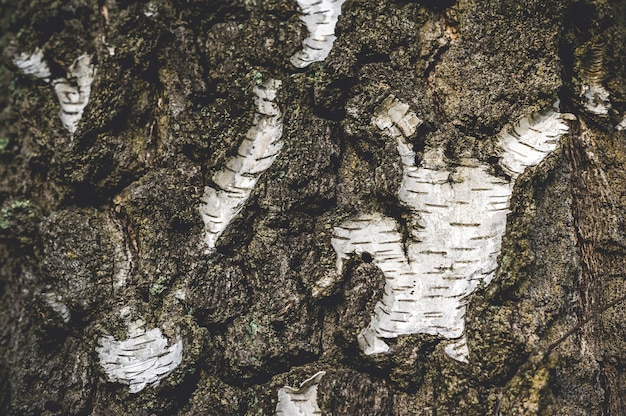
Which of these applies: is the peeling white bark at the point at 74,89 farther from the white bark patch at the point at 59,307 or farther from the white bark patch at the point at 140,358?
the white bark patch at the point at 140,358

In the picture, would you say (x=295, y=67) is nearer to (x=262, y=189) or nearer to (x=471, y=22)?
(x=262, y=189)

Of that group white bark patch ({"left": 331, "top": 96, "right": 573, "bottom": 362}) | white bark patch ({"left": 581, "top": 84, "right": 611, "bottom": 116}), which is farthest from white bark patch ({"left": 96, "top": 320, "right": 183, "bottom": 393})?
white bark patch ({"left": 581, "top": 84, "right": 611, "bottom": 116})

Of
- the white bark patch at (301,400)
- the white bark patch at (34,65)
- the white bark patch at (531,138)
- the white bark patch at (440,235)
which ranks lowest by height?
the white bark patch at (301,400)

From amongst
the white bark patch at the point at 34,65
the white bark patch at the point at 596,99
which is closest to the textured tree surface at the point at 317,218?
the white bark patch at the point at 596,99

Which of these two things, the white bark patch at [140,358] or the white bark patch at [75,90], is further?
the white bark patch at [75,90]

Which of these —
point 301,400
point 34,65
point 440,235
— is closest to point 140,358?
point 301,400

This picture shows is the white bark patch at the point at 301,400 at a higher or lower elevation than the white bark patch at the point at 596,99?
lower

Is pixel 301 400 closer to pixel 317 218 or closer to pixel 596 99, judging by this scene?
pixel 317 218
